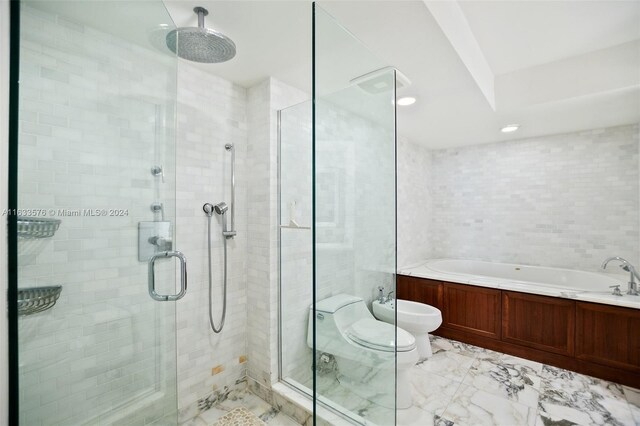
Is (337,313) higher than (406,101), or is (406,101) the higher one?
(406,101)

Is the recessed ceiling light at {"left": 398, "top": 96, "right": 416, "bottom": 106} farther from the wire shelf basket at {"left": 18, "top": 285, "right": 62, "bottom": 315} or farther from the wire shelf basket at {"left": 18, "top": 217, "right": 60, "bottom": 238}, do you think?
the wire shelf basket at {"left": 18, "top": 285, "right": 62, "bottom": 315}

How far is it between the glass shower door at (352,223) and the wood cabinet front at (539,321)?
1.81 metres

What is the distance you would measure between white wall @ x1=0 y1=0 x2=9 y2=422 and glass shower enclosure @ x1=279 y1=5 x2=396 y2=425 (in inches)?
41.3

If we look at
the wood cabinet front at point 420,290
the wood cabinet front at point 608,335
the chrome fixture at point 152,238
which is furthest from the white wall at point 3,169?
the wood cabinet front at point 608,335

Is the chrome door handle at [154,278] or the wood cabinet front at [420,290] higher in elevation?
the chrome door handle at [154,278]

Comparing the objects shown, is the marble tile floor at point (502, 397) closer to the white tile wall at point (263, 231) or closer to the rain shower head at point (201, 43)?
the white tile wall at point (263, 231)

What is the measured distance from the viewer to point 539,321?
102 inches

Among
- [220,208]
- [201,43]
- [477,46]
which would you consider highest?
[477,46]

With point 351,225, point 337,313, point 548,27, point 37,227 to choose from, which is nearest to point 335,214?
point 351,225

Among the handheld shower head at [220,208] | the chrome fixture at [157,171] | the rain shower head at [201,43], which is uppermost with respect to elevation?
the rain shower head at [201,43]

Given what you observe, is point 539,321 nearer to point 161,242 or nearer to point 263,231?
point 263,231

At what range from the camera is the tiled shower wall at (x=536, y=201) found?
312cm

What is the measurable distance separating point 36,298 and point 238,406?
1.52 meters

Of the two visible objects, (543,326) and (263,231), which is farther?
(543,326)
